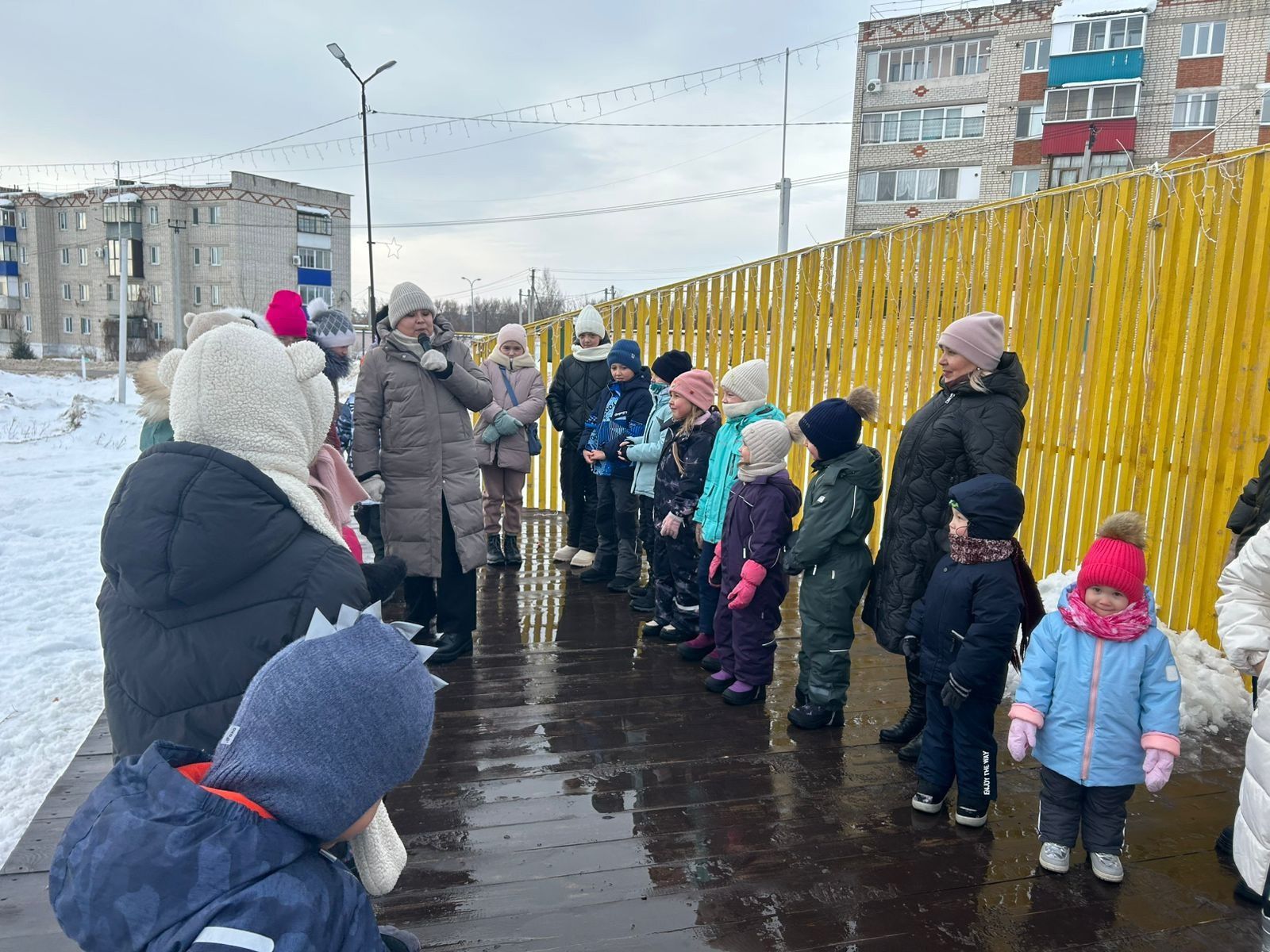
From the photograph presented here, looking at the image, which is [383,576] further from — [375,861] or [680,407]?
[680,407]

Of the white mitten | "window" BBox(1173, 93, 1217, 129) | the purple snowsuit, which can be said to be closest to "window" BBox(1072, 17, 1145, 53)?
"window" BBox(1173, 93, 1217, 129)

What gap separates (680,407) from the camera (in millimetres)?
5160

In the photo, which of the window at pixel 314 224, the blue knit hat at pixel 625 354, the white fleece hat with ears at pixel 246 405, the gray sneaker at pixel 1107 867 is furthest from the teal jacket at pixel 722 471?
the window at pixel 314 224

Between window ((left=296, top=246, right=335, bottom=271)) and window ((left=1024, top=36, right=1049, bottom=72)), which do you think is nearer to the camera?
window ((left=1024, top=36, right=1049, bottom=72))

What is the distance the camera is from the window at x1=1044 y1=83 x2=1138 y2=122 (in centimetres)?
2917

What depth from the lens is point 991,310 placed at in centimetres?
557

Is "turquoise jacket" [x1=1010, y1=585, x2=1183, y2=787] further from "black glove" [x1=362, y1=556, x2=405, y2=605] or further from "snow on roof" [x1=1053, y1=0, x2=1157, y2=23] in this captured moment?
"snow on roof" [x1=1053, y1=0, x2=1157, y2=23]

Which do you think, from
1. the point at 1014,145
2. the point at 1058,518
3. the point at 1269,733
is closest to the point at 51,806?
the point at 1269,733

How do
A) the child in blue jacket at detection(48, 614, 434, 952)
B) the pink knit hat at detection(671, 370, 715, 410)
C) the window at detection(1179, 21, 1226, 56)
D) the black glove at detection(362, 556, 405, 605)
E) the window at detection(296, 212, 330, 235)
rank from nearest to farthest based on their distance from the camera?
the child in blue jacket at detection(48, 614, 434, 952)
the black glove at detection(362, 556, 405, 605)
the pink knit hat at detection(671, 370, 715, 410)
the window at detection(1179, 21, 1226, 56)
the window at detection(296, 212, 330, 235)

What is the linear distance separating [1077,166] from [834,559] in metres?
32.3

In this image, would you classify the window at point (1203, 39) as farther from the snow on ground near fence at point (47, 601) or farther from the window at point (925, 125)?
the snow on ground near fence at point (47, 601)

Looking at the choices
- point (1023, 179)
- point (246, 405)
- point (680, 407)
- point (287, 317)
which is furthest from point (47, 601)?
point (1023, 179)

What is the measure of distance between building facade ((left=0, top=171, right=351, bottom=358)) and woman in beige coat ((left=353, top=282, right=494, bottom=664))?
47451 mm

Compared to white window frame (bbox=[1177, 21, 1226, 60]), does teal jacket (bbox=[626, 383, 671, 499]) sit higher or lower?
lower
